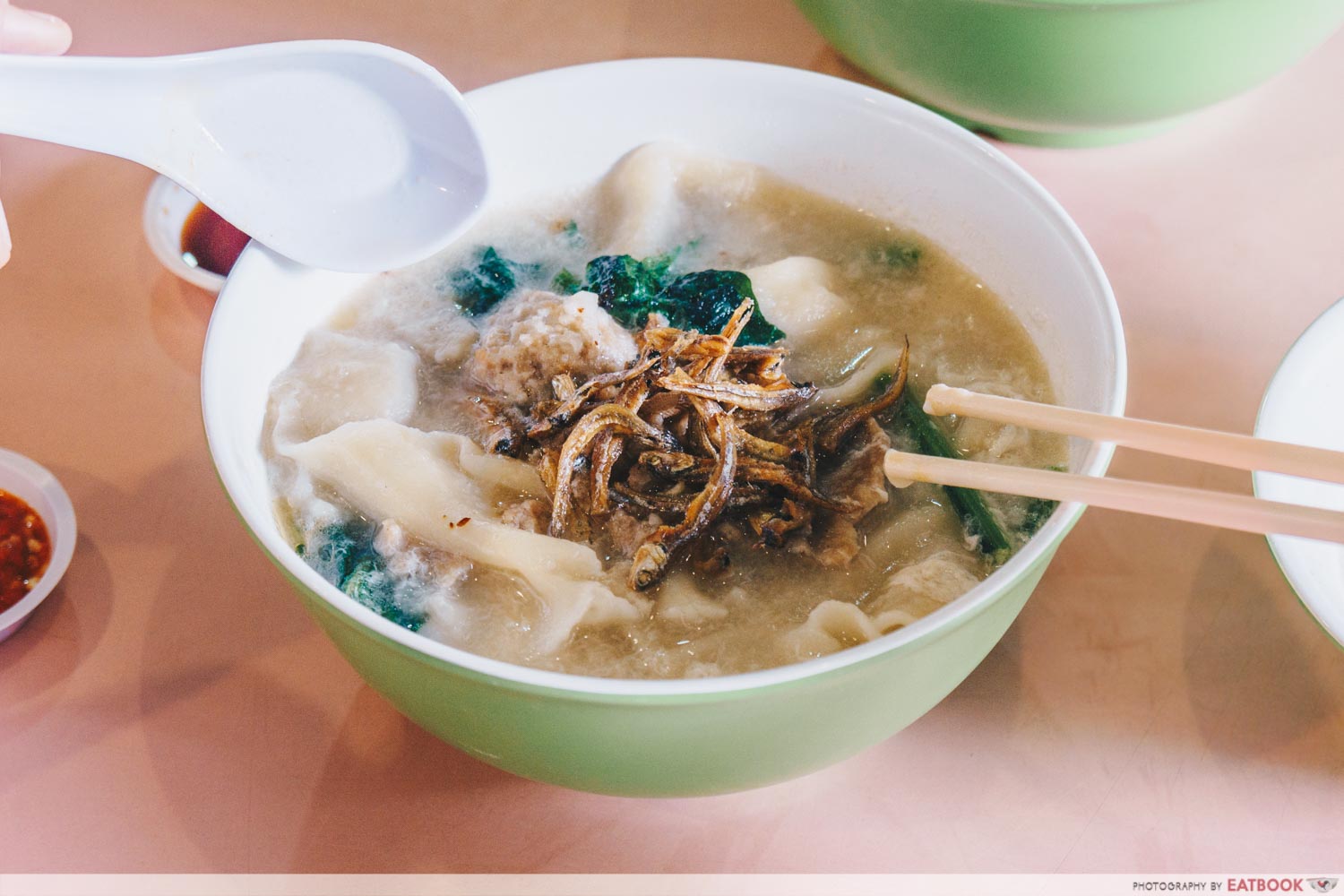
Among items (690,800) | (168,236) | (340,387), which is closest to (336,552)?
(340,387)

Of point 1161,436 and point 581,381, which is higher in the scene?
point 1161,436

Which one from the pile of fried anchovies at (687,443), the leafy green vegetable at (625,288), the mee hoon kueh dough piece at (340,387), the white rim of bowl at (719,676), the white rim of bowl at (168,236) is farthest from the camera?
the white rim of bowl at (168,236)

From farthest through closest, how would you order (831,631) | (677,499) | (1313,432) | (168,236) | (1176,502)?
1. (168,236)
2. (1313,432)
3. (677,499)
4. (831,631)
5. (1176,502)

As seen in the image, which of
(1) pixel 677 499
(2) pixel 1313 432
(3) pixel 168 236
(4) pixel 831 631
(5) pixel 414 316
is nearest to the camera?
(4) pixel 831 631

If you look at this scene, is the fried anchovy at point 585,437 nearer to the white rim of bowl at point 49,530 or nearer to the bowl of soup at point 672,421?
the bowl of soup at point 672,421

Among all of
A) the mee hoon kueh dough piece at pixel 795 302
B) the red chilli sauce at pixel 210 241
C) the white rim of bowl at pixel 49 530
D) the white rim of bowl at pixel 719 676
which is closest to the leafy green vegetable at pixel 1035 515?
the white rim of bowl at pixel 719 676

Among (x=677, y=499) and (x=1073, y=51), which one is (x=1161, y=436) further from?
(x=1073, y=51)

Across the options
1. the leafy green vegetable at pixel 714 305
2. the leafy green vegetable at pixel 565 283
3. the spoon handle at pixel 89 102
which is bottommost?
the leafy green vegetable at pixel 565 283
